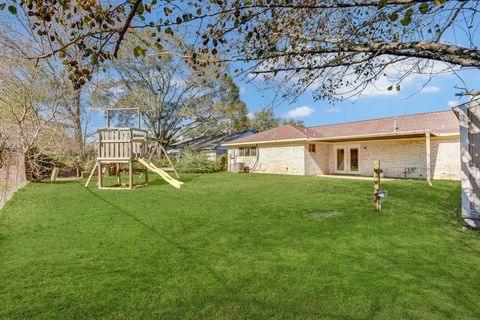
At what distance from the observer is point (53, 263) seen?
3709 millimetres

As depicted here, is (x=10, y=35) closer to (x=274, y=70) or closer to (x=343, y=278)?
(x=274, y=70)

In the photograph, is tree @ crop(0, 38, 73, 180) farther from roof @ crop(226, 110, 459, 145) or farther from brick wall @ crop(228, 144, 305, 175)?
roof @ crop(226, 110, 459, 145)

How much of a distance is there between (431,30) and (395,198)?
6.44 m

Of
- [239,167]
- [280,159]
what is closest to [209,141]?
[239,167]

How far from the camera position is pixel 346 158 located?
19.1m

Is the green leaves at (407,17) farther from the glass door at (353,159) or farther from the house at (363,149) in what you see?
the glass door at (353,159)

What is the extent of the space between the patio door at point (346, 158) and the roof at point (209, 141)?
436 inches

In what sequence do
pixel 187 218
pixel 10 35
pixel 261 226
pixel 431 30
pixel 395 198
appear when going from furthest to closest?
pixel 10 35 → pixel 395 198 → pixel 187 218 → pixel 261 226 → pixel 431 30

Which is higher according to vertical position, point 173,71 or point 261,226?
point 173,71

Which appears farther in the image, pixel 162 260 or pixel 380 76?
pixel 380 76

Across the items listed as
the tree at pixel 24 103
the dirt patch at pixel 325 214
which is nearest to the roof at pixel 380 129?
the dirt patch at pixel 325 214

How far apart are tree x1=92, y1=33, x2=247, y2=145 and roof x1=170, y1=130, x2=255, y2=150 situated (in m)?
0.90

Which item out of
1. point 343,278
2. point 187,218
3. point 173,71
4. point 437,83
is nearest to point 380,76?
point 437,83

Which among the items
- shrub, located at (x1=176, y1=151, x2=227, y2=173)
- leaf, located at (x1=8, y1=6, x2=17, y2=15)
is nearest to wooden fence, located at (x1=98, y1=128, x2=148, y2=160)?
shrub, located at (x1=176, y1=151, x2=227, y2=173)
